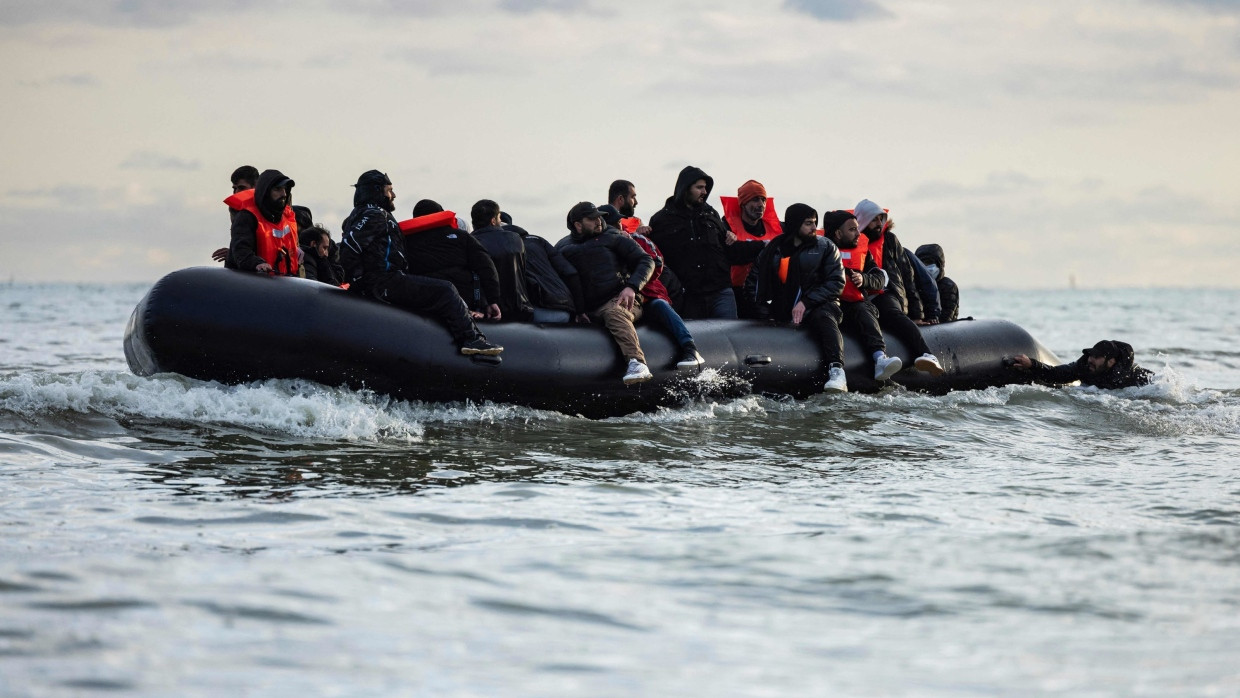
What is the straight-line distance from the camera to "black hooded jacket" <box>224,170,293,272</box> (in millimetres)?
8773

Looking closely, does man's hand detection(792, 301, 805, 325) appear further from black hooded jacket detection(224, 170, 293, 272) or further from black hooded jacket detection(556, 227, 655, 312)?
black hooded jacket detection(224, 170, 293, 272)

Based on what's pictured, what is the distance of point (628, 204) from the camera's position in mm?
11039

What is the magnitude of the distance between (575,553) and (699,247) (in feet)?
19.9

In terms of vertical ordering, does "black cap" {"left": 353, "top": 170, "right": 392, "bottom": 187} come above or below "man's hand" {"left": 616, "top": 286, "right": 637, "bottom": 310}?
above

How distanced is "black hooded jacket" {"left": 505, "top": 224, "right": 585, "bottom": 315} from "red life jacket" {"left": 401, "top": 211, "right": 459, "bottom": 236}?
2.12ft

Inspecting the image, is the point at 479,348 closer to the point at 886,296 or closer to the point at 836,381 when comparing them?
the point at 836,381

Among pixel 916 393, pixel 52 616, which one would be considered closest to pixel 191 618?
pixel 52 616

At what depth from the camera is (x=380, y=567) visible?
16.2 feet

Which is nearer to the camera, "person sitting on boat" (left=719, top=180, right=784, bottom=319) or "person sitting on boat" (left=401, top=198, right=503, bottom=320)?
"person sitting on boat" (left=401, top=198, right=503, bottom=320)

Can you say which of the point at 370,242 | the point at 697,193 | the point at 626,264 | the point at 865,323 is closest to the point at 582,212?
the point at 626,264

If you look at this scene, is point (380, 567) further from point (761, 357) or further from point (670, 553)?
point (761, 357)

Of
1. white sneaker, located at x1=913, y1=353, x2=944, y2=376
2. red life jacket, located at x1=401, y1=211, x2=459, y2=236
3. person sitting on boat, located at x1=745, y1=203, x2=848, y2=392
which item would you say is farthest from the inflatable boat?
white sneaker, located at x1=913, y1=353, x2=944, y2=376

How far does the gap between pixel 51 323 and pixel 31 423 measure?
24.5m

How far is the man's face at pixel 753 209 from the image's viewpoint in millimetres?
11266
